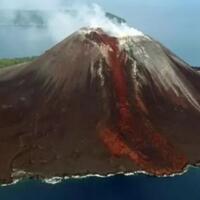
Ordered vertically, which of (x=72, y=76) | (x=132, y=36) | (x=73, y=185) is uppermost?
(x=132, y=36)

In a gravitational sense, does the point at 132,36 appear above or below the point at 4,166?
above

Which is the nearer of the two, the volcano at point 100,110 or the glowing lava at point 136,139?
the volcano at point 100,110

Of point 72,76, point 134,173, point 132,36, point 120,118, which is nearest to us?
point 134,173

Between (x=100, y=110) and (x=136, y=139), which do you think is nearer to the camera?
(x=136, y=139)

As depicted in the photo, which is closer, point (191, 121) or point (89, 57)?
point (191, 121)

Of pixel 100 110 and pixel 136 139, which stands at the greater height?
pixel 100 110

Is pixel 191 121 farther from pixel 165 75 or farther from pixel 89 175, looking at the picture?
pixel 89 175

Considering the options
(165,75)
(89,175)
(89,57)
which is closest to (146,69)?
(165,75)

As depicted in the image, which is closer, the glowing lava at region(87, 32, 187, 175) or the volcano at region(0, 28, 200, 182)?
the volcano at region(0, 28, 200, 182)
